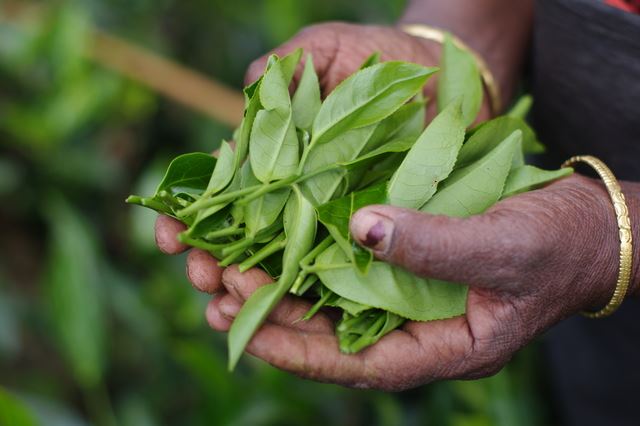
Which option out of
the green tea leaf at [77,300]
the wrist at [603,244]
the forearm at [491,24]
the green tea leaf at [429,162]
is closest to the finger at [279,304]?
the green tea leaf at [429,162]

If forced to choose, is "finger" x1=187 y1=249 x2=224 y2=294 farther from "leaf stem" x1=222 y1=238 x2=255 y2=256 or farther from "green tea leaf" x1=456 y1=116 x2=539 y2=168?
"green tea leaf" x1=456 y1=116 x2=539 y2=168

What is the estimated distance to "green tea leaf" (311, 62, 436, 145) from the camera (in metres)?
0.65

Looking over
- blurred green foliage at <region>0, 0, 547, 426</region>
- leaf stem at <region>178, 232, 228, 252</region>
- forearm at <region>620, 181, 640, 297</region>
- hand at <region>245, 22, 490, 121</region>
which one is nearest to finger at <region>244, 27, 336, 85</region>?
hand at <region>245, 22, 490, 121</region>

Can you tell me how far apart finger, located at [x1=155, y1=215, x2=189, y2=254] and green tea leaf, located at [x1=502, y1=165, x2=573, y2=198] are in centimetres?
28

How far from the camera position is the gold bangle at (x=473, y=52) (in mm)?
892

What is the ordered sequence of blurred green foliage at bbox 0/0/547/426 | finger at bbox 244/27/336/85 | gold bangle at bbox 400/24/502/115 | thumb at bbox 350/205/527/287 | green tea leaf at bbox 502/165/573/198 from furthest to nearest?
blurred green foliage at bbox 0/0/547/426
gold bangle at bbox 400/24/502/115
finger at bbox 244/27/336/85
green tea leaf at bbox 502/165/573/198
thumb at bbox 350/205/527/287

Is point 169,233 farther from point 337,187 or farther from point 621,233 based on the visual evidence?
point 621,233

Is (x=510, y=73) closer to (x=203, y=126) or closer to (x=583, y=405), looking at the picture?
(x=583, y=405)

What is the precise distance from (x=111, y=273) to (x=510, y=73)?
2.32 ft

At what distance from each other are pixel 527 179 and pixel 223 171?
0.85ft

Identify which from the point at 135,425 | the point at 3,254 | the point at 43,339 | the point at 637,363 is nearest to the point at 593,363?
the point at 637,363

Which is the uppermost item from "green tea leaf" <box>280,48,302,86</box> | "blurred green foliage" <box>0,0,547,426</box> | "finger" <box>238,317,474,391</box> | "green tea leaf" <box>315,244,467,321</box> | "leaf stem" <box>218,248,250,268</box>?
"green tea leaf" <box>280,48,302,86</box>

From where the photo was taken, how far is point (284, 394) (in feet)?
3.60

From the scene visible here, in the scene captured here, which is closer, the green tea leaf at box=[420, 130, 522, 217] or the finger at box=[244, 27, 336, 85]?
the green tea leaf at box=[420, 130, 522, 217]
